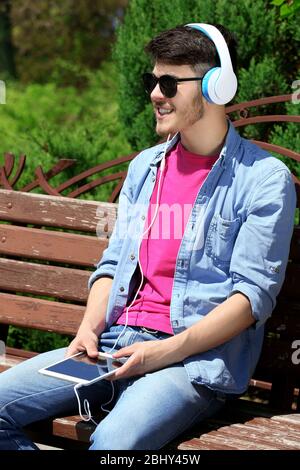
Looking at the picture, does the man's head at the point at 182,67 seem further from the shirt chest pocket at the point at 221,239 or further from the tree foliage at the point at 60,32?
the tree foliage at the point at 60,32

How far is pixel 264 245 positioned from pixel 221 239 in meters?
0.17

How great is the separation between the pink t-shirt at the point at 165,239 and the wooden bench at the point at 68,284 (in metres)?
0.42

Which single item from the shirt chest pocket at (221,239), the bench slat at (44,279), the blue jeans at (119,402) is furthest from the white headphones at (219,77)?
the bench slat at (44,279)

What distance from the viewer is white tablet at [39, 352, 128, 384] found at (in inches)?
136

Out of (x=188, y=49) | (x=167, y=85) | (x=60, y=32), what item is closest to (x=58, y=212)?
(x=167, y=85)

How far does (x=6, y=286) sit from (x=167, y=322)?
3.85ft

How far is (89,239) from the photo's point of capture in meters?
4.37

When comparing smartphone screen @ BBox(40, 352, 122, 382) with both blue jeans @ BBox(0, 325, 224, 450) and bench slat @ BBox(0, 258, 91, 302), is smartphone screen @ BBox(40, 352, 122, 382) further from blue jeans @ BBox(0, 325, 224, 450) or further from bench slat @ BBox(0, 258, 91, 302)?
bench slat @ BBox(0, 258, 91, 302)

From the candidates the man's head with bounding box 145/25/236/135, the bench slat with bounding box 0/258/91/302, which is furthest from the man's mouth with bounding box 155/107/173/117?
the bench slat with bounding box 0/258/91/302

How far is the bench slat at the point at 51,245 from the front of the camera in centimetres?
437

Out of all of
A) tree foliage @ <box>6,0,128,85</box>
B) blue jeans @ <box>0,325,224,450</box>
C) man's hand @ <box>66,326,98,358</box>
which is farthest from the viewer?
tree foliage @ <box>6,0,128,85</box>

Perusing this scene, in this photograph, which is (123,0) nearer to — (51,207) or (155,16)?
(155,16)

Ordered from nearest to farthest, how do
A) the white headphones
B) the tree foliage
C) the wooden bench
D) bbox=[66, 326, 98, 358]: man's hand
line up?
the white headphones, bbox=[66, 326, 98, 358]: man's hand, the wooden bench, the tree foliage

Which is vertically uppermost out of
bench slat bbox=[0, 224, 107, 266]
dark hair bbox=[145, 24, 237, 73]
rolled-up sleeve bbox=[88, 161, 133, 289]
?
dark hair bbox=[145, 24, 237, 73]
